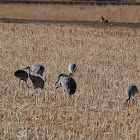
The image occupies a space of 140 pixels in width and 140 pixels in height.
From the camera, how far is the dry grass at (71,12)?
31750 mm

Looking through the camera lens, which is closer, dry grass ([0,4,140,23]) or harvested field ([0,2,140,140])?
harvested field ([0,2,140,140])

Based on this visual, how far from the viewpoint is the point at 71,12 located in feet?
113

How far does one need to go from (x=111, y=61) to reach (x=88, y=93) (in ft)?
17.1

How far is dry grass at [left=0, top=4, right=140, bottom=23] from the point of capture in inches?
1250

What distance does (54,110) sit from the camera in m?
6.68

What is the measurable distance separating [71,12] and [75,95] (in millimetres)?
27206

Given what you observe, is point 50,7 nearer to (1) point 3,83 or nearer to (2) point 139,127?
(1) point 3,83

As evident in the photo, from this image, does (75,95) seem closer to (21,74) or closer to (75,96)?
(75,96)

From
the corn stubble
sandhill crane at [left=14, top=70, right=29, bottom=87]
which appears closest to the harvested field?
the corn stubble

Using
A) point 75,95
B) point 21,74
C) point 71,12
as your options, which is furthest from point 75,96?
point 71,12

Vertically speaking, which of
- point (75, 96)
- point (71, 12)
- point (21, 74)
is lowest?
point (75, 96)

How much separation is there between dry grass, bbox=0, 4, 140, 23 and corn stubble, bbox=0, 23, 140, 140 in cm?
1553

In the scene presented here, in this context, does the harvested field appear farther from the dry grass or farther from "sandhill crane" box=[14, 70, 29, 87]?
the dry grass

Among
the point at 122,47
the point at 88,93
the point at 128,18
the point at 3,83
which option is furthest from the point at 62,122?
the point at 128,18
